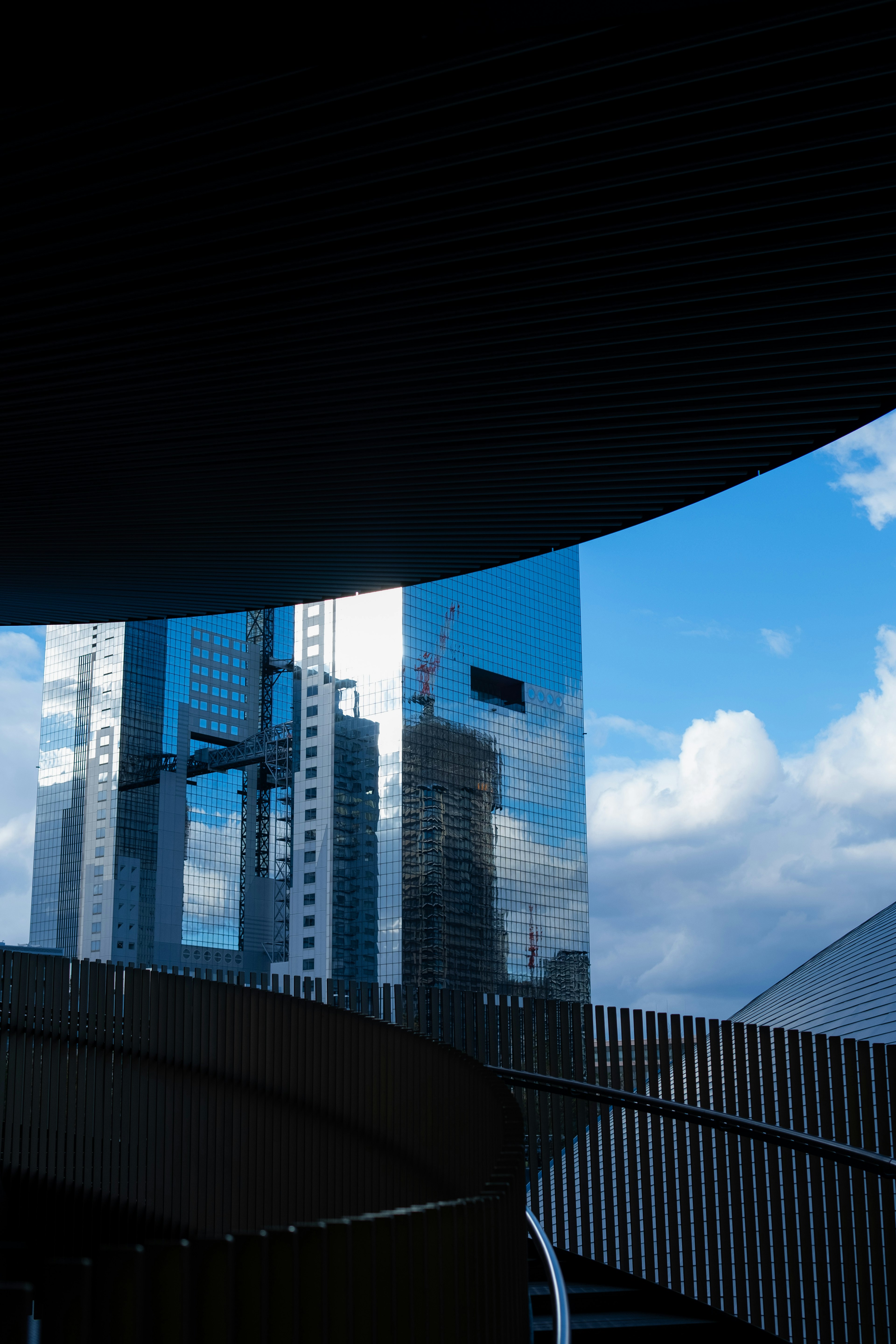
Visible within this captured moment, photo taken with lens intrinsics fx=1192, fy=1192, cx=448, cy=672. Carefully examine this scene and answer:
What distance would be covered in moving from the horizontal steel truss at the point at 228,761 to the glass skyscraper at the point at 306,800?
171 mm

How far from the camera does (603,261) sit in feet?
19.9

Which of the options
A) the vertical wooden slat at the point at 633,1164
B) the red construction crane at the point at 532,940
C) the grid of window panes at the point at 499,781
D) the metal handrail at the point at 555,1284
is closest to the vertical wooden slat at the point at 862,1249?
the vertical wooden slat at the point at 633,1164

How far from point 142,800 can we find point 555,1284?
94700 mm

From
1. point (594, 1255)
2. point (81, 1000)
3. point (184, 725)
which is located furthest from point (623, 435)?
point (184, 725)

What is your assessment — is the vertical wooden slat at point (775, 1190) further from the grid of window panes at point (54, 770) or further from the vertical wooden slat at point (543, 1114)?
the grid of window panes at point (54, 770)

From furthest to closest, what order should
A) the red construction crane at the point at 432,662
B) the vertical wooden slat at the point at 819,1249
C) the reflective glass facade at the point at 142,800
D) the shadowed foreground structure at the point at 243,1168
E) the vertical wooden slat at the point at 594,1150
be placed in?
the red construction crane at the point at 432,662, the reflective glass facade at the point at 142,800, the vertical wooden slat at the point at 594,1150, the vertical wooden slat at the point at 819,1249, the shadowed foreground structure at the point at 243,1168

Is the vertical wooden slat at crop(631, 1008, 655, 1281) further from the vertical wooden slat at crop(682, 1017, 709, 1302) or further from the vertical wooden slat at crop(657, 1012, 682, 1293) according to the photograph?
the vertical wooden slat at crop(682, 1017, 709, 1302)

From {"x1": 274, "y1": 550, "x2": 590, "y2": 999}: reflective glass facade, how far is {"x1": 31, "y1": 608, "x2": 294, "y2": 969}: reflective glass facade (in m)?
5.58

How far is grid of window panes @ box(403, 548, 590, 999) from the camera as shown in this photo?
310 ft

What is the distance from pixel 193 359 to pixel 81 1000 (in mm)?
5589

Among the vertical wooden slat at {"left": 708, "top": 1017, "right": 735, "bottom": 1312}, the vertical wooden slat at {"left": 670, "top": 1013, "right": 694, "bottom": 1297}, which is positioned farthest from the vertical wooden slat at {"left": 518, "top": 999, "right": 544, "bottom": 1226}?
the vertical wooden slat at {"left": 708, "top": 1017, "right": 735, "bottom": 1312}

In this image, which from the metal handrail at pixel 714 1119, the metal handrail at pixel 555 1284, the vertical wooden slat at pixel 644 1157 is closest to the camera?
the metal handrail at pixel 555 1284

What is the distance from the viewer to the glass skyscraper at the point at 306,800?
93.1 m

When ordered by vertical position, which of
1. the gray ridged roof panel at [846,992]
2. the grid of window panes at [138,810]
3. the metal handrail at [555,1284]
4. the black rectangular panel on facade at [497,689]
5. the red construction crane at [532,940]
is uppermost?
the black rectangular panel on facade at [497,689]
